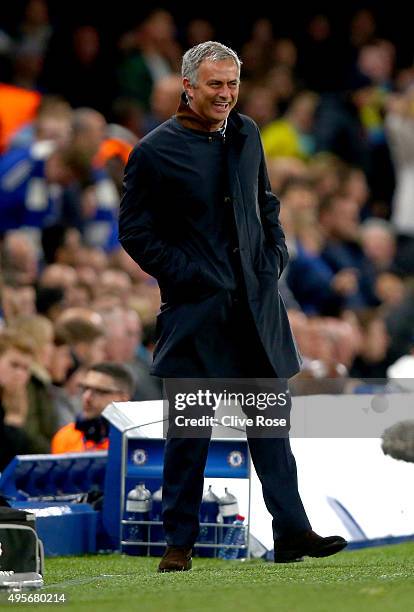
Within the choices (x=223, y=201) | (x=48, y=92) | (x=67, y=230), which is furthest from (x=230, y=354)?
(x=48, y=92)

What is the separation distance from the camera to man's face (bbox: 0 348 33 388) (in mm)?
9469

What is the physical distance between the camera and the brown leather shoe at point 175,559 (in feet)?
22.1

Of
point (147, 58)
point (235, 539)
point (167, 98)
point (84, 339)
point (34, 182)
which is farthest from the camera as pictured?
point (147, 58)

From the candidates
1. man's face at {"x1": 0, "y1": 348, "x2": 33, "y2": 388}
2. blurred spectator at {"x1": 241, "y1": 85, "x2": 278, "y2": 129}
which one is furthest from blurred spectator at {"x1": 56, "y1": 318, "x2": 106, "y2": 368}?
blurred spectator at {"x1": 241, "y1": 85, "x2": 278, "y2": 129}

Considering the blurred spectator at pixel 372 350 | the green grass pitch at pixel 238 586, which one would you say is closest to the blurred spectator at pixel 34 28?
the blurred spectator at pixel 372 350

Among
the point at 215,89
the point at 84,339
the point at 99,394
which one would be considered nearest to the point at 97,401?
the point at 99,394

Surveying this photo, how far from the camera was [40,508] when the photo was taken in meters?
7.93

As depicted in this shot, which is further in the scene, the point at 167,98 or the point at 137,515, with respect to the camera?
the point at 167,98

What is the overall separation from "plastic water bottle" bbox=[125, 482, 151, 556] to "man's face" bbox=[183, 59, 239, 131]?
207cm

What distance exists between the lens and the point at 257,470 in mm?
6742

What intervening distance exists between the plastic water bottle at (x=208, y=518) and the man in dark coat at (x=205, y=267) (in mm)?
1172

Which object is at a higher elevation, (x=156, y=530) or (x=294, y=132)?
(x=294, y=132)

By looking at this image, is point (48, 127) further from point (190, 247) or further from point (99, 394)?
point (190, 247)

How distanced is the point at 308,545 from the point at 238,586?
663 mm
